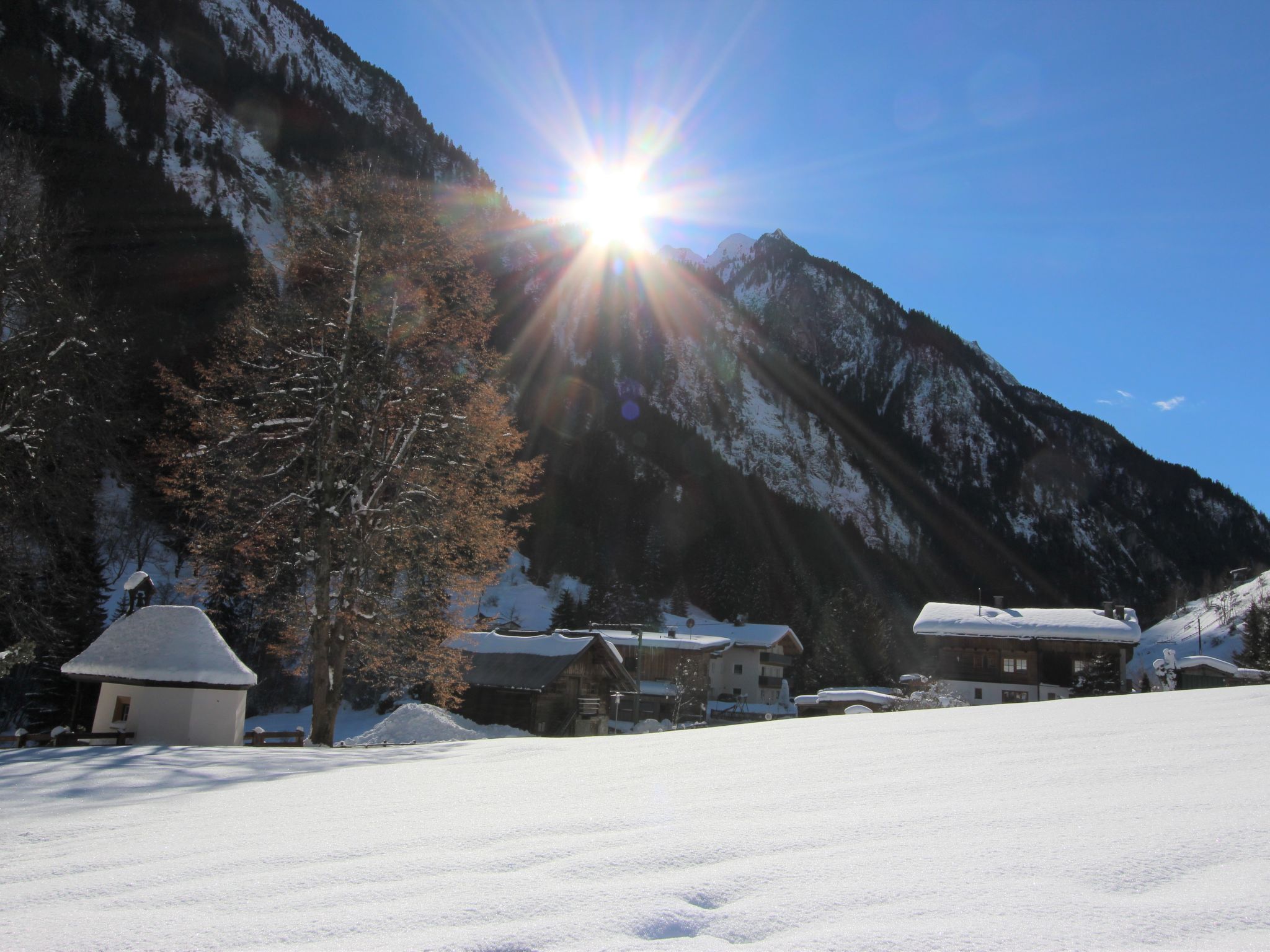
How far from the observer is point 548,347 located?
453ft

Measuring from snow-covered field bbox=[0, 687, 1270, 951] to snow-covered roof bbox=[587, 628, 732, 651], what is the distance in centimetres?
4578

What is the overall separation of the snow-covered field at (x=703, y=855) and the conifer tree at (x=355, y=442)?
7969mm

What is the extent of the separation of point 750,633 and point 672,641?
1063 centimetres

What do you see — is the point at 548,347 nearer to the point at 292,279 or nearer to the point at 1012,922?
the point at 292,279

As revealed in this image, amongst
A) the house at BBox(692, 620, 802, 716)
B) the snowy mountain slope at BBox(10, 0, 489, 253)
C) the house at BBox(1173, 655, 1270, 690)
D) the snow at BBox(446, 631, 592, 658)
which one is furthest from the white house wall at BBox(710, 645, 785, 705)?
the snowy mountain slope at BBox(10, 0, 489, 253)

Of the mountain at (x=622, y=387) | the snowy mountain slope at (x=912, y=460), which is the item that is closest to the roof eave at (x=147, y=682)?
the mountain at (x=622, y=387)

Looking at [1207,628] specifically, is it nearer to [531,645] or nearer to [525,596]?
[525,596]

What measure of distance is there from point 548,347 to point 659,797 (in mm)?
137240

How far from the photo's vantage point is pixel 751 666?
60.6 metres

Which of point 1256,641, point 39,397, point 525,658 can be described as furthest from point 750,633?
point 39,397

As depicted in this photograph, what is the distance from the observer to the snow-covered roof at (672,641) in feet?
168

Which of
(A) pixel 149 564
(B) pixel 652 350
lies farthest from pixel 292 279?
(B) pixel 652 350

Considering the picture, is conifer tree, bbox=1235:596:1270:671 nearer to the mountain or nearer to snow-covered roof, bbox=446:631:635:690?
the mountain

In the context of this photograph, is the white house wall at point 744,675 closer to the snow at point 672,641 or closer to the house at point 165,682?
the snow at point 672,641
